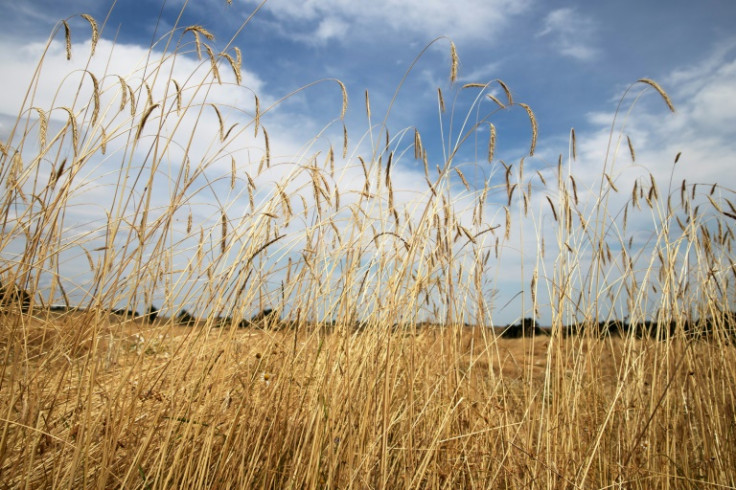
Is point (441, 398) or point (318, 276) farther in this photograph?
point (441, 398)

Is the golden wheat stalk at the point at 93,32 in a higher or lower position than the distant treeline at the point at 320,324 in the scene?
higher

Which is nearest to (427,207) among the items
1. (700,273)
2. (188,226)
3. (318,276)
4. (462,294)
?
(318,276)

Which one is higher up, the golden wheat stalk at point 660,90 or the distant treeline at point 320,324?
the golden wheat stalk at point 660,90

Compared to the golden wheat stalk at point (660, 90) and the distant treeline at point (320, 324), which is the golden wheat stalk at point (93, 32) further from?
the golden wheat stalk at point (660, 90)

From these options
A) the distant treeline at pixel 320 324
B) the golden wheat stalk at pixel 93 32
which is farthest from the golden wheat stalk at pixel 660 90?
the golden wheat stalk at pixel 93 32

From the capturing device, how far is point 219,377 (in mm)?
1799

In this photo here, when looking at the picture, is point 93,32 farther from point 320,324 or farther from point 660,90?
point 660,90

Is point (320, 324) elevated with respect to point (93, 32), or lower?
lower

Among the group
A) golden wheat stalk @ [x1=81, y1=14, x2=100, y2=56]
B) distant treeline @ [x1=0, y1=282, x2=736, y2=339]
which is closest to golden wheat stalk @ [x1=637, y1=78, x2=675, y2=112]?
distant treeline @ [x1=0, y1=282, x2=736, y2=339]

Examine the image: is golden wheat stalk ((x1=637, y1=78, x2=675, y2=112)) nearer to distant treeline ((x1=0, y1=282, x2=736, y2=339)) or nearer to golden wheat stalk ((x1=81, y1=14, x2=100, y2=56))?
distant treeline ((x1=0, y1=282, x2=736, y2=339))

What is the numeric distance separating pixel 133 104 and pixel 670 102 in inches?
97.8

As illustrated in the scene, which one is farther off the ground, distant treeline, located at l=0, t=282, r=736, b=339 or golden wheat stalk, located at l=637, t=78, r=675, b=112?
golden wheat stalk, located at l=637, t=78, r=675, b=112

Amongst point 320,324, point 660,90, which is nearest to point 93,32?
point 320,324

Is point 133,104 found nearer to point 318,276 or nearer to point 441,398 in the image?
point 318,276
